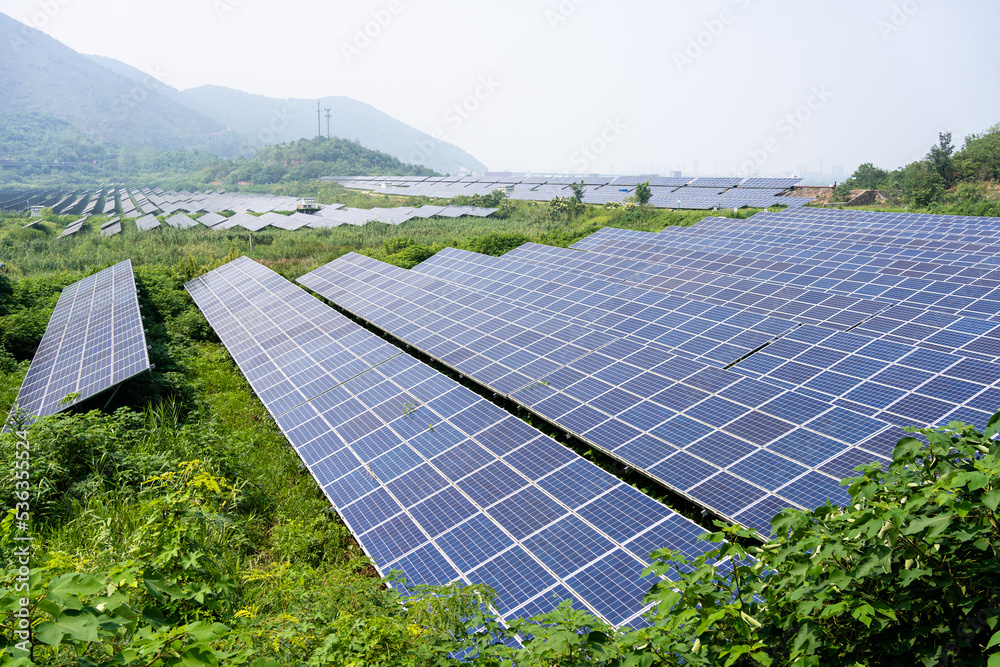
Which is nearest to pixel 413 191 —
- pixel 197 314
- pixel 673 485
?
pixel 197 314

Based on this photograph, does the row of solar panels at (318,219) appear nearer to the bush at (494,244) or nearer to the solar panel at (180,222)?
the solar panel at (180,222)

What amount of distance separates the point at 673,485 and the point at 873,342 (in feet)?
25.7

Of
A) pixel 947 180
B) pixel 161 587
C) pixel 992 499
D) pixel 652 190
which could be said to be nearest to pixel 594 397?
pixel 992 499

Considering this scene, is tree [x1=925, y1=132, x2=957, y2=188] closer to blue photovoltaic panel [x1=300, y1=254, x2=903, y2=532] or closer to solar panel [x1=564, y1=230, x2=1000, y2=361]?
solar panel [x1=564, y1=230, x2=1000, y2=361]

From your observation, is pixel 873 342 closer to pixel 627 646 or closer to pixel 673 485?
pixel 673 485

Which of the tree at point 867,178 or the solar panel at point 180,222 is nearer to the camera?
the solar panel at point 180,222

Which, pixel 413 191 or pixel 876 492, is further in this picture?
pixel 413 191

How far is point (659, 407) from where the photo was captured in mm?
12352

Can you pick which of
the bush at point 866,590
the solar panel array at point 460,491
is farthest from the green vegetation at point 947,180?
the bush at point 866,590

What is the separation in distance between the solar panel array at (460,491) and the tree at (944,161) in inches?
2667

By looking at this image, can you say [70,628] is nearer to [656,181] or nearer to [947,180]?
[947,180]

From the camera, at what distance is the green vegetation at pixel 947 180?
55541 mm

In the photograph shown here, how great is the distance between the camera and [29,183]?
139875 mm

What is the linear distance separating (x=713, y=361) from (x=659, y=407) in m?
2.94
